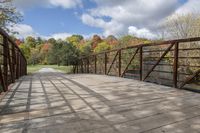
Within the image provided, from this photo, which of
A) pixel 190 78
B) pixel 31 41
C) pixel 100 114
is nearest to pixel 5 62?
pixel 100 114

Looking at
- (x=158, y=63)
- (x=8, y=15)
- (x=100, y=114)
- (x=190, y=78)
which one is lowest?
(x=100, y=114)

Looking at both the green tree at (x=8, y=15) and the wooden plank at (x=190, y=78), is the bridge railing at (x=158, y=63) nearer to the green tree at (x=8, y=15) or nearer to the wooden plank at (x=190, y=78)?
the wooden plank at (x=190, y=78)

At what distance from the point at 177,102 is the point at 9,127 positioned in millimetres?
2052

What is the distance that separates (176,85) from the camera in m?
4.17

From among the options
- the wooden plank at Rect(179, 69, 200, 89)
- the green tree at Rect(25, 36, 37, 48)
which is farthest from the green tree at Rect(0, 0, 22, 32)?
the green tree at Rect(25, 36, 37, 48)

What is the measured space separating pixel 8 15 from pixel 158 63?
313 inches

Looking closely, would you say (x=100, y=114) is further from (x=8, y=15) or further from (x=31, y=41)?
(x=31, y=41)

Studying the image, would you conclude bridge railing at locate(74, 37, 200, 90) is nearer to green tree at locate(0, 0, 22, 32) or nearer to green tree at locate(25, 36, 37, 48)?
green tree at locate(0, 0, 22, 32)

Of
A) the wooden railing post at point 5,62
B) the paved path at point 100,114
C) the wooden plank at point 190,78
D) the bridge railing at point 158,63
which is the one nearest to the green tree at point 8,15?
the bridge railing at point 158,63

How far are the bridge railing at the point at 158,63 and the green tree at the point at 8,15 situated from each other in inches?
161

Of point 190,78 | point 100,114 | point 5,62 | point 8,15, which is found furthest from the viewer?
point 8,15

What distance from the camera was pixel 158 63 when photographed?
4750 millimetres

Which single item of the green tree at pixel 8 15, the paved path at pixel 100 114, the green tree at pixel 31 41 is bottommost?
the paved path at pixel 100 114

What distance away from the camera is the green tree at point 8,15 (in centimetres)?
959
